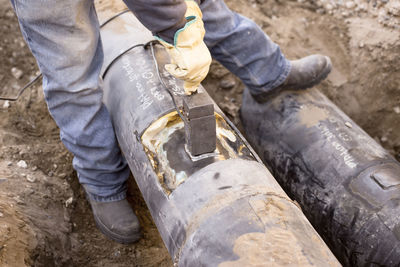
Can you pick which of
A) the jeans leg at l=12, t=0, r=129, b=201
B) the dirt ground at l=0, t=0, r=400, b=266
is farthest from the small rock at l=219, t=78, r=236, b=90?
the jeans leg at l=12, t=0, r=129, b=201

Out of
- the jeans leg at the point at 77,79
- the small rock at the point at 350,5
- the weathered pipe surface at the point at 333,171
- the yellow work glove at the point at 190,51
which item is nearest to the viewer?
the yellow work glove at the point at 190,51

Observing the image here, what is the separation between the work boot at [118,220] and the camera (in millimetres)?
2014

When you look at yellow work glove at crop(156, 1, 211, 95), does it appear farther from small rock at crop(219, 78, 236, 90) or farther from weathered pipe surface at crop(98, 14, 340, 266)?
small rock at crop(219, 78, 236, 90)

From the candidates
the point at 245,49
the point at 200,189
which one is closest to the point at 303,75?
the point at 245,49

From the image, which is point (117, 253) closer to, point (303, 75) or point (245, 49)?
point (245, 49)

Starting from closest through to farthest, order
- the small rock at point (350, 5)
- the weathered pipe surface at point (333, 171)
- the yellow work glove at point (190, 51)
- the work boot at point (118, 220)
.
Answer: the yellow work glove at point (190, 51)
the weathered pipe surface at point (333, 171)
the work boot at point (118, 220)
the small rock at point (350, 5)

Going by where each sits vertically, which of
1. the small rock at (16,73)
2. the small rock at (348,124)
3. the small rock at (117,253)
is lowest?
the small rock at (117,253)

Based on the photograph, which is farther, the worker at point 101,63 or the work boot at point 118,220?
the work boot at point 118,220

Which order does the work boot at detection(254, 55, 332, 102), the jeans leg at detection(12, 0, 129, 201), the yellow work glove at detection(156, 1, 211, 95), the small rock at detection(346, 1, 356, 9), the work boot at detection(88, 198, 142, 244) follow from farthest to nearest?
the small rock at detection(346, 1, 356, 9) < the work boot at detection(254, 55, 332, 102) < the work boot at detection(88, 198, 142, 244) < the jeans leg at detection(12, 0, 129, 201) < the yellow work glove at detection(156, 1, 211, 95)

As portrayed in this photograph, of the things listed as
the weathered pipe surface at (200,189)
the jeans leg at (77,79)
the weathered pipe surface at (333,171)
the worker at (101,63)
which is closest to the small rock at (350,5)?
the worker at (101,63)

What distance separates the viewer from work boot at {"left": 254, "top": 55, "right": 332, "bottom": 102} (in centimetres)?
219

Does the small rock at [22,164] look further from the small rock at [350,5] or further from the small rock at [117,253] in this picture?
the small rock at [350,5]

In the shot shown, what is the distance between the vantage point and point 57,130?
249cm

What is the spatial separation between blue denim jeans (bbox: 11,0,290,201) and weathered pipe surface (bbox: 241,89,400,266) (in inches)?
9.5
